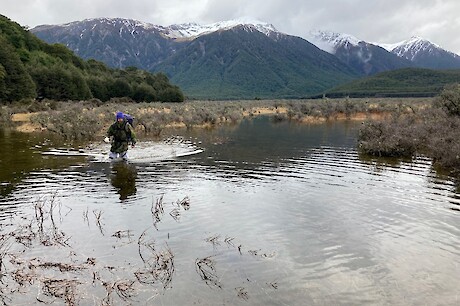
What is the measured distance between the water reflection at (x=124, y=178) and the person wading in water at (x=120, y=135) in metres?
0.83

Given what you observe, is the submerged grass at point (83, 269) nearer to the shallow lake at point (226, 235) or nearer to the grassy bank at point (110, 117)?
the shallow lake at point (226, 235)

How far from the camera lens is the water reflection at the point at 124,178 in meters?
12.3

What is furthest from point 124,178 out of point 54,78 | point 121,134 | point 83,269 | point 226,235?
point 54,78

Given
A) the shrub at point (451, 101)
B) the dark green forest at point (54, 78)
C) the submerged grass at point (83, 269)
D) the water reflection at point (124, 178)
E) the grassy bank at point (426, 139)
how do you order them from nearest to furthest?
the submerged grass at point (83, 269)
the water reflection at point (124, 178)
the grassy bank at point (426, 139)
the shrub at point (451, 101)
the dark green forest at point (54, 78)

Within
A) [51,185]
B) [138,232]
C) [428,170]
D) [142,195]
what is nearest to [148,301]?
[138,232]

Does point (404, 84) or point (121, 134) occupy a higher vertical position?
point (404, 84)

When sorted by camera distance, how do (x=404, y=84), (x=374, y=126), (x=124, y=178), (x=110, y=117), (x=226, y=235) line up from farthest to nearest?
1. (x=404, y=84)
2. (x=110, y=117)
3. (x=374, y=126)
4. (x=124, y=178)
5. (x=226, y=235)

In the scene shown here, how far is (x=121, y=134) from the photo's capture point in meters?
17.1

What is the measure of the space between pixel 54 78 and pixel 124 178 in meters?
53.8

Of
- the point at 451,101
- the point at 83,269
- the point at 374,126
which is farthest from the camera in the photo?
the point at 451,101

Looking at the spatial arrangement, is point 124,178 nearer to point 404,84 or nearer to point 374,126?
point 374,126

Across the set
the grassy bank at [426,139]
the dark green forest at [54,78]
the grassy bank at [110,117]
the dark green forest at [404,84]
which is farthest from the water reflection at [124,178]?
the dark green forest at [404,84]

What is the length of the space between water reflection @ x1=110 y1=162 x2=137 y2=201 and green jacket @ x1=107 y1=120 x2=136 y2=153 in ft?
2.91

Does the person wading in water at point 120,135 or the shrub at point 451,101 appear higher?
the shrub at point 451,101
